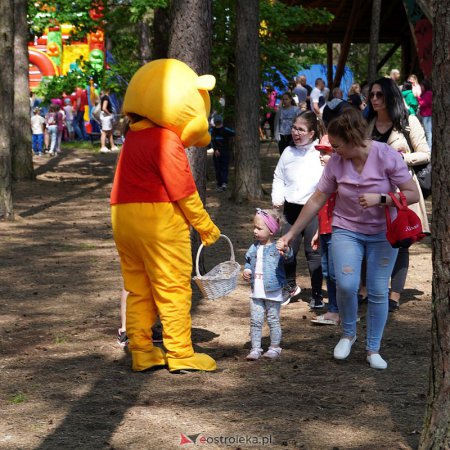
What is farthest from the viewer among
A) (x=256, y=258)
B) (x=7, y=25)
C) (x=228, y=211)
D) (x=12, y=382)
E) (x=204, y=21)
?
(x=228, y=211)

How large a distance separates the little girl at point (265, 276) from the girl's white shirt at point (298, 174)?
1.61 meters

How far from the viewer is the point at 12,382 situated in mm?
6664

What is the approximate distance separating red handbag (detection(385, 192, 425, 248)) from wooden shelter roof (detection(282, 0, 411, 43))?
95.1 feet

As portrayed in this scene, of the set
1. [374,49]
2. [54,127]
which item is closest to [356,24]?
[374,49]

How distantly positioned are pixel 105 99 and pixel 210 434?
81.2 feet

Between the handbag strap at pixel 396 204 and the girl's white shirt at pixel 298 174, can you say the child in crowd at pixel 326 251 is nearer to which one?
the girl's white shirt at pixel 298 174

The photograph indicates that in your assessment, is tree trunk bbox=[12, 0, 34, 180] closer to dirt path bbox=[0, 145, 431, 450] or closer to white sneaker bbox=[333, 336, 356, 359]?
dirt path bbox=[0, 145, 431, 450]

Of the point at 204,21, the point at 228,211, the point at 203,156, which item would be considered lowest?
the point at 228,211

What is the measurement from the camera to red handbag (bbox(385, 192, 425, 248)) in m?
6.45

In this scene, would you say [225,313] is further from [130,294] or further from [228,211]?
[228,211]

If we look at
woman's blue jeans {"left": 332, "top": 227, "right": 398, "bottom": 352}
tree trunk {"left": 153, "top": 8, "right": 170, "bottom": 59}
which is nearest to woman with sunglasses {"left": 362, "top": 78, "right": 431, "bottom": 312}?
woman's blue jeans {"left": 332, "top": 227, "right": 398, "bottom": 352}

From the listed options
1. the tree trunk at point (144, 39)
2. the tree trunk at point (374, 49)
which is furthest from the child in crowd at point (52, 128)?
the tree trunk at point (374, 49)

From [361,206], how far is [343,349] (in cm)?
109

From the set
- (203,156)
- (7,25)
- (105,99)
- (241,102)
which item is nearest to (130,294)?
(203,156)
